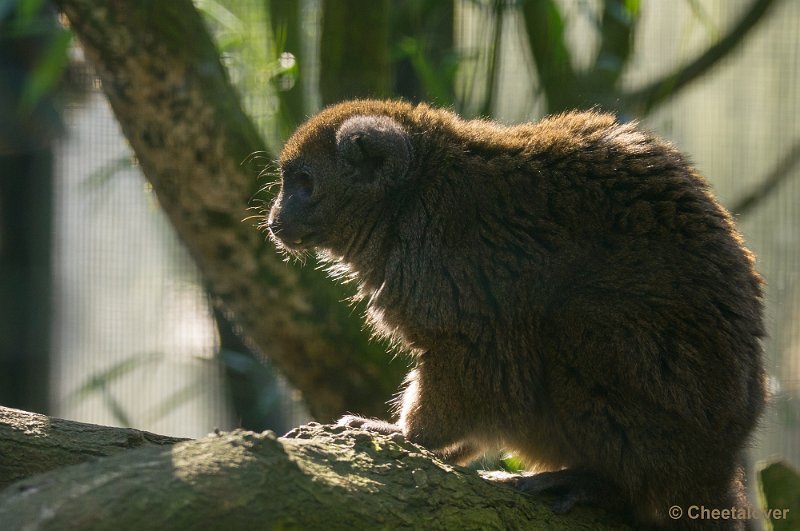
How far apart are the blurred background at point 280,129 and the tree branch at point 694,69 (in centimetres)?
2

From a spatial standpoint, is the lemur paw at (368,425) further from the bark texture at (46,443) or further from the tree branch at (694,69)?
the tree branch at (694,69)

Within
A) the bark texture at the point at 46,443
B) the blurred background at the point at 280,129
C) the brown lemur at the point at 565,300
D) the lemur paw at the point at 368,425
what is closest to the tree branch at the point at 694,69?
the blurred background at the point at 280,129

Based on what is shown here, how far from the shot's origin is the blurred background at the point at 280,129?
604cm

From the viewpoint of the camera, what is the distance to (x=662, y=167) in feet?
12.6

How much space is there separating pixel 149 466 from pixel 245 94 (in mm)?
4562

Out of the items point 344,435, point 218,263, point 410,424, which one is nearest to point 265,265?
point 218,263

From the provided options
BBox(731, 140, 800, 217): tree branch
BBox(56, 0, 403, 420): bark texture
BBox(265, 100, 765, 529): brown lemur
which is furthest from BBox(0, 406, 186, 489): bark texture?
BBox(731, 140, 800, 217): tree branch

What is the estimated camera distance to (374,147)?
4098 millimetres

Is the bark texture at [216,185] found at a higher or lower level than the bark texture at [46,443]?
higher

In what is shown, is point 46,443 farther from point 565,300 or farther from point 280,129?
point 280,129

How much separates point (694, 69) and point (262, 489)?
4.90 m

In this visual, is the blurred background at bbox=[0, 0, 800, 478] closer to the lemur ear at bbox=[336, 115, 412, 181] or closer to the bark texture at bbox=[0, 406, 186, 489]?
the lemur ear at bbox=[336, 115, 412, 181]

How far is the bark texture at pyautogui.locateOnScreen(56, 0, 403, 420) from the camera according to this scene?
17.7 feet

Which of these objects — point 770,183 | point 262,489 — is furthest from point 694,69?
point 262,489
